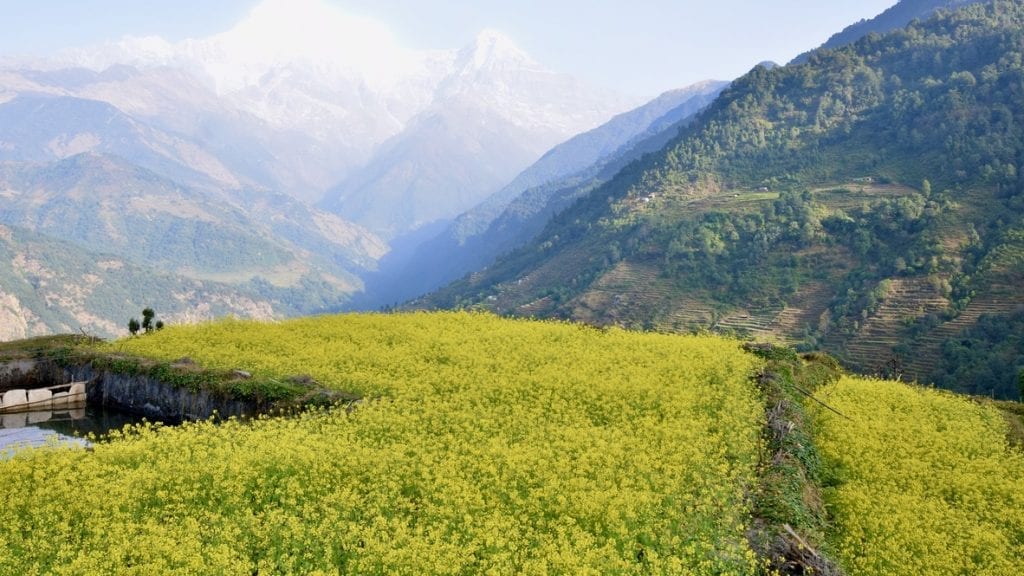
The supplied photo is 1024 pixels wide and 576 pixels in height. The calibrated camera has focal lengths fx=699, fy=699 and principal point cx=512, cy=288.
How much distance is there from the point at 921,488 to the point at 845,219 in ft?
356

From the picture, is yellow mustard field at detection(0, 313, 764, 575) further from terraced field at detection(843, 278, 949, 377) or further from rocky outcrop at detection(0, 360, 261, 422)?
terraced field at detection(843, 278, 949, 377)

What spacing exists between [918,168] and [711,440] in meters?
133

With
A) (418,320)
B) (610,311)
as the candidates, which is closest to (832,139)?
(610,311)

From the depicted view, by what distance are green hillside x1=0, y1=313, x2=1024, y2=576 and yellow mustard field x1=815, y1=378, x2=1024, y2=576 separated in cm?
8

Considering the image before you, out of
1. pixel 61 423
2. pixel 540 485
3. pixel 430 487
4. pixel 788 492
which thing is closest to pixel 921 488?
pixel 788 492

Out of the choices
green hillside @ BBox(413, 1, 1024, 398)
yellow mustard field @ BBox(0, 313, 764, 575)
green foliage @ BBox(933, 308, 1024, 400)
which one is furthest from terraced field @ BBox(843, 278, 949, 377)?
yellow mustard field @ BBox(0, 313, 764, 575)

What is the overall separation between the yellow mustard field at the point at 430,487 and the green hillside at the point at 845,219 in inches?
2022

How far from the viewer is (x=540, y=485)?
17.7m

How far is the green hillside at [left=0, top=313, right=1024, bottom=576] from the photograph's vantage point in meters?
14.6

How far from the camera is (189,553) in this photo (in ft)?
45.5

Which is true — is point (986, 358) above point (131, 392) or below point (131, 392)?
below

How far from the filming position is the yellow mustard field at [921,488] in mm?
18172

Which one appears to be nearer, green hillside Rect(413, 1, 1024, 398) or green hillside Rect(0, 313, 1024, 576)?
green hillside Rect(0, 313, 1024, 576)

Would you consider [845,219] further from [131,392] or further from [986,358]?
[131,392]
